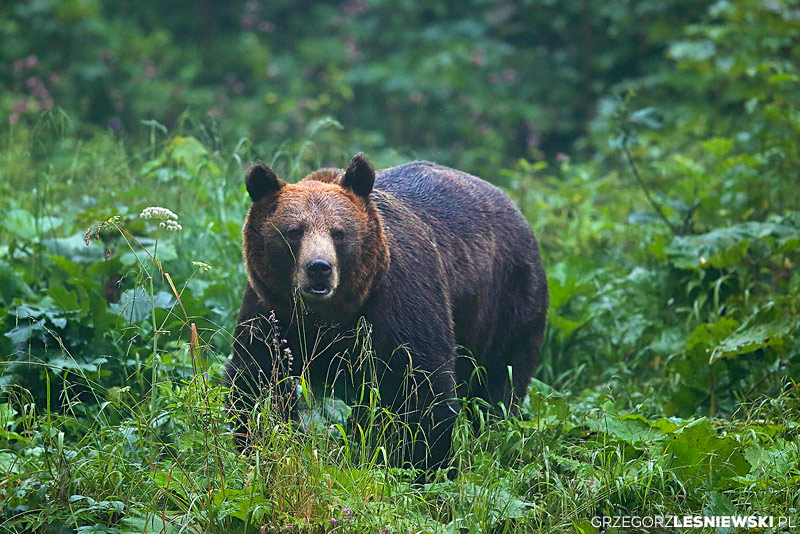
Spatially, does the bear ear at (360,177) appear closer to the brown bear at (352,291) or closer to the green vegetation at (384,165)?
the brown bear at (352,291)

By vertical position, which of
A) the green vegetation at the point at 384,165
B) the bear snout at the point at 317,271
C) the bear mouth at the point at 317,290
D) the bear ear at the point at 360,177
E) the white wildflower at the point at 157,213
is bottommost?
the green vegetation at the point at 384,165

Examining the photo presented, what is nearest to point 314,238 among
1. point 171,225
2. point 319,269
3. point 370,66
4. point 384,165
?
point 319,269

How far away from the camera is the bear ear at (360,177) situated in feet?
12.7

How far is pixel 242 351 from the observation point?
3.86 metres

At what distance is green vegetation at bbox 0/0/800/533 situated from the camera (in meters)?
3.09

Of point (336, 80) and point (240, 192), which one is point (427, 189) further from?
point (336, 80)

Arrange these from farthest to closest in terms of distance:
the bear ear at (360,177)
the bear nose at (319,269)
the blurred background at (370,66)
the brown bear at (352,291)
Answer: the blurred background at (370,66) → the bear ear at (360,177) → the brown bear at (352,291) → the bear nose at (319,269)

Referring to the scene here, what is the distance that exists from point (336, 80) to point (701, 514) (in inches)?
290

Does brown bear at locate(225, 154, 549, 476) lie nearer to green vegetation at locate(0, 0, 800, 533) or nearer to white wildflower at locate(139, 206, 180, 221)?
green vegetation at locate(0, 0, 800, 533)

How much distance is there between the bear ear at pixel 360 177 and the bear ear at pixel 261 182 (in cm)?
29

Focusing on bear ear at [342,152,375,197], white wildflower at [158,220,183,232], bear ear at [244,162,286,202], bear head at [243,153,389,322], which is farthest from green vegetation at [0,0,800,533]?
bear ear at [342,152,375,197]

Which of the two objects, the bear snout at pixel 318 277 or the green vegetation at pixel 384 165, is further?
the bear snout at pixel 318 277

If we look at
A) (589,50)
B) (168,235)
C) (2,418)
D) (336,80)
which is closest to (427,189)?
(168,235)

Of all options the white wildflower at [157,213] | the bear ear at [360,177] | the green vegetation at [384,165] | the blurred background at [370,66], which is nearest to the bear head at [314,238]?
the bear ear at [360,177]
